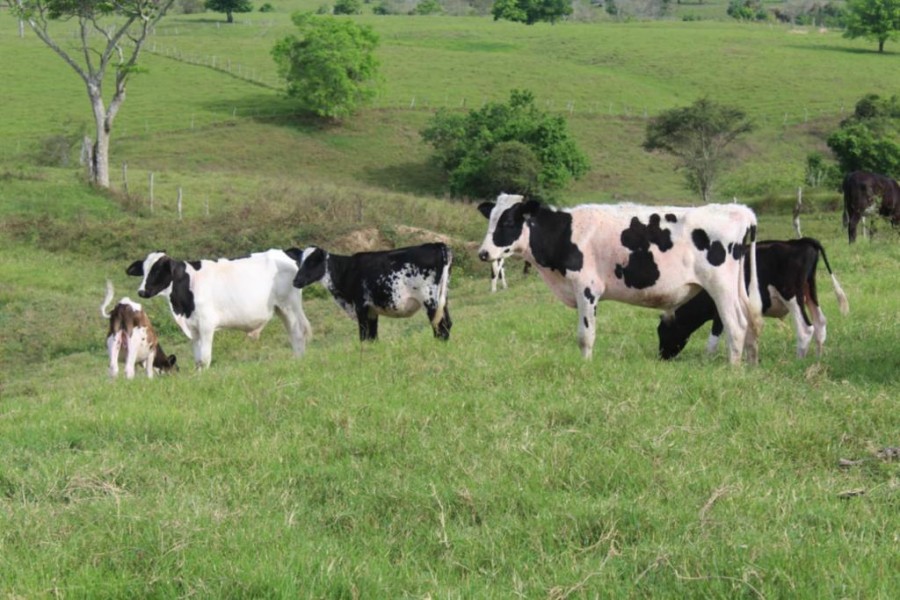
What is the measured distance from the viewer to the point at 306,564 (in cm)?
521

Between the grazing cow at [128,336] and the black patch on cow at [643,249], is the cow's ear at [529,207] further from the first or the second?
the grazing cow at [128,336]

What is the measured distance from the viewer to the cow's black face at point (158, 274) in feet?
47.7

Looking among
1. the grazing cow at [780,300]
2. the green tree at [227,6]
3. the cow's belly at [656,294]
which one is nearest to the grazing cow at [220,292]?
the cow's belly at [656,294]

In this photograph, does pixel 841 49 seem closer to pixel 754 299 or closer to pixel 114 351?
pixel 754 299

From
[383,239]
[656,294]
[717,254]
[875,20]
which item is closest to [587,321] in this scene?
[656,294]

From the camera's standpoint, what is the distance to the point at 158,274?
14578mm

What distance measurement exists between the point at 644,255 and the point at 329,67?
6015cm

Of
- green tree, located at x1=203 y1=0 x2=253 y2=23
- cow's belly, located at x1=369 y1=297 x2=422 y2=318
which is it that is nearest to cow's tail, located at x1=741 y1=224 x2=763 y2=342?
cow's belly, located at x1=369 y1=297 x2=422 y2=318

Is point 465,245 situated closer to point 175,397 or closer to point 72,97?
point 175,397

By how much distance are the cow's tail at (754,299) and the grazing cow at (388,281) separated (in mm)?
3777

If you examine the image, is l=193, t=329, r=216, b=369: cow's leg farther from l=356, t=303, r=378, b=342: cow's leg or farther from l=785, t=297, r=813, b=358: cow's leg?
l=785, t=297, r=813, b=358: cow's leg

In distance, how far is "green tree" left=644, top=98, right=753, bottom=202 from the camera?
57094 millimetres

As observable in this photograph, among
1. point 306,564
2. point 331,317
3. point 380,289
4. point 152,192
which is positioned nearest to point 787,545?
point 306,564

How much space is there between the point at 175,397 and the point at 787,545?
6590mm
